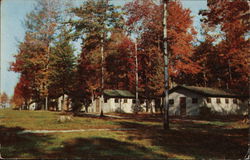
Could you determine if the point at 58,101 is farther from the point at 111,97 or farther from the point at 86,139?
the point at 86,139

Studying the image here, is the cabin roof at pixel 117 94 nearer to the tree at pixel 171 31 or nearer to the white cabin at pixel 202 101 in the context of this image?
the tree at pixel 171 31

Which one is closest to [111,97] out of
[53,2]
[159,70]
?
[159,70]

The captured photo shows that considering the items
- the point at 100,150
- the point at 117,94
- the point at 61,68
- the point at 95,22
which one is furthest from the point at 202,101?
the point at 100,150

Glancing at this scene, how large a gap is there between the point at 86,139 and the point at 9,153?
3399mm

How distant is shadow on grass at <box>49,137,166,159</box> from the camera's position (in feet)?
21.9

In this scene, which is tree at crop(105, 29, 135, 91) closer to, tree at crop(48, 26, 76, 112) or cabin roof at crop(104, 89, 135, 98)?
cabin roof at crop(104, 89, 135, 98)

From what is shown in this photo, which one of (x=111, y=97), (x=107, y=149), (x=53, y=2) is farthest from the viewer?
(x=111, y=97)

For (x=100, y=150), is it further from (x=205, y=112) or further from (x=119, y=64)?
(x=119, y=64)

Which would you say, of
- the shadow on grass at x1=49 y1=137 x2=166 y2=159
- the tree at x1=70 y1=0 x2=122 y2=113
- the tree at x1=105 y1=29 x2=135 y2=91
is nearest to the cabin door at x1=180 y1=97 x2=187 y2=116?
the tree at x1=105 y1=29 x2=135 y2=91

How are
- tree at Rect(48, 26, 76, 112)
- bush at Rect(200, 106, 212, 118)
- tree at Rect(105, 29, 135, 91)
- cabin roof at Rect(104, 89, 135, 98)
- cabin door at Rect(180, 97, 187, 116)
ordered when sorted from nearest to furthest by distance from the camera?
bush at Rect(200, 106, 212, 118), cabin door at Rect(180, 97, 187, 116), tree at Rect(48, 26, 76, 112), cabin roof at Rect(104, 89, 135, 98), tree at Rect(105, 29, 135, 91)

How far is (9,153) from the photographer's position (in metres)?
6.52

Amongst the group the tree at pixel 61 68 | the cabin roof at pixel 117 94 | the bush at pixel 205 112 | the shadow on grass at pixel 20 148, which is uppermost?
the tree at pixel 61 68

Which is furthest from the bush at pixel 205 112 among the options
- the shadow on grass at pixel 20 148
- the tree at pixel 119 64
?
the shadow on grass at pixel 20 148

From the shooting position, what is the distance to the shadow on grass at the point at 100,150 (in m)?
6.67
